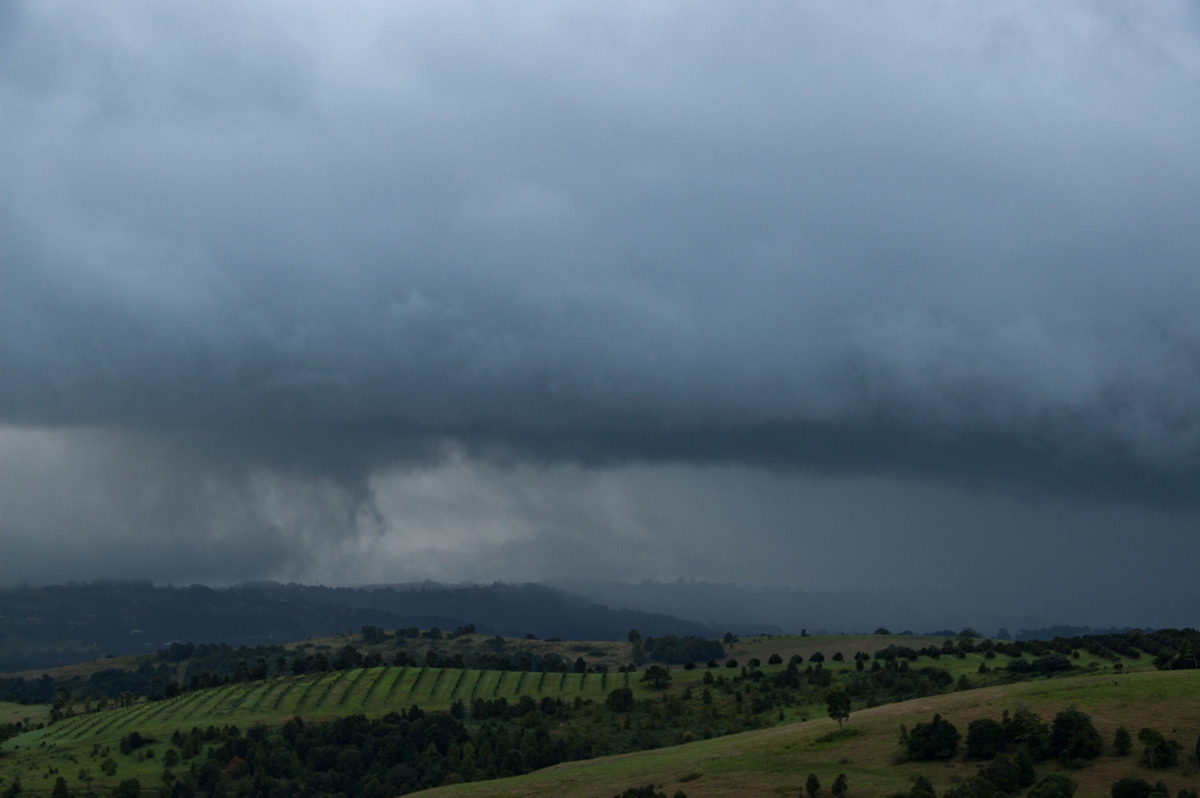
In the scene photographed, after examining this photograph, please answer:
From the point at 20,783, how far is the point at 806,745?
128 metres

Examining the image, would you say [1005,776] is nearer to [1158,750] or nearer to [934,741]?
[934,741]

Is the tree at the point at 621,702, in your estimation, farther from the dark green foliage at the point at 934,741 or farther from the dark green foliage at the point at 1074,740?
the dark green foliage at the point at 1074,740

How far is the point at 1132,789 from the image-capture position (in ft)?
269

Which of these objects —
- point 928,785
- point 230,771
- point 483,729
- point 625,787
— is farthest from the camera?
point 483,729

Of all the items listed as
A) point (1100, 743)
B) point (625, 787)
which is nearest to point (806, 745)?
point (625, 787)

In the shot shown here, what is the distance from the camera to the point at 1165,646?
182m

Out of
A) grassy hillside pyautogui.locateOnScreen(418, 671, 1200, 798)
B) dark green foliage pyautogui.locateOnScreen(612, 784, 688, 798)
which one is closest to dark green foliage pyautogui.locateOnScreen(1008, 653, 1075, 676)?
grassy hillside pyautogui.locateOnScreen(418, 671, 1200, 798)

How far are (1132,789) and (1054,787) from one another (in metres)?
5.60

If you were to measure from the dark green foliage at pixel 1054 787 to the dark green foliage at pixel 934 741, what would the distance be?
11.8 m

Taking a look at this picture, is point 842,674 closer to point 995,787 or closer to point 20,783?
point 995,787

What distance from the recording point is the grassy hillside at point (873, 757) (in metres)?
92.5

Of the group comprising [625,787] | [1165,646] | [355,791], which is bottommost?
[355,791]

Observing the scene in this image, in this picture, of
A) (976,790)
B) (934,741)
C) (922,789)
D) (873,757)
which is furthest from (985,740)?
(922,789)

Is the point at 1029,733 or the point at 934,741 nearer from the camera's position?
the point at 1029,733
